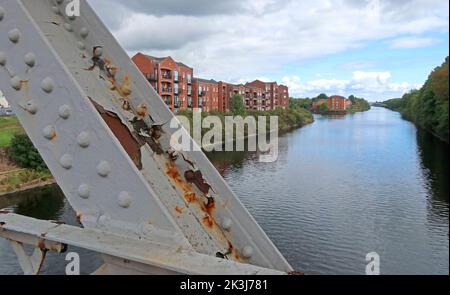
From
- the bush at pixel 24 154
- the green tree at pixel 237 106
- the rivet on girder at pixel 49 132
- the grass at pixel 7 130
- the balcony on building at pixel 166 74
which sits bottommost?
the bush at pixel 24 154

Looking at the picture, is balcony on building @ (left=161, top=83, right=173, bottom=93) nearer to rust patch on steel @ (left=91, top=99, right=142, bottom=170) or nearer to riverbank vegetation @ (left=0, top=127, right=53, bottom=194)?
riverbank vegetation @ (left=0, top=127, right=53, bottom=194)

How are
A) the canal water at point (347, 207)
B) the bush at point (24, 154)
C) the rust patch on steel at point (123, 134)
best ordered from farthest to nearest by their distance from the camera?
the bush at point (24, 154) → the canal water at point (347, 207) → the rust patch on steel at point (123, 134)

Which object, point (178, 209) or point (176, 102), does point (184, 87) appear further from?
point (178, 209)

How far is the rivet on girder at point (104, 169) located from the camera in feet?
5.92

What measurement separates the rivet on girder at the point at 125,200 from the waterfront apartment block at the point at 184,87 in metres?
36.8

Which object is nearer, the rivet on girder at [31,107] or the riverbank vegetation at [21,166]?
the rivet on girder at [31,107]

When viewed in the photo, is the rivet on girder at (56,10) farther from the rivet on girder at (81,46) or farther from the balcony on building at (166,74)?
the balcony on building at (166,74)

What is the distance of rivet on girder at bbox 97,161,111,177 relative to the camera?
1.80 metres

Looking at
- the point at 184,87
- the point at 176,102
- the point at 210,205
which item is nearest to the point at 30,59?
the point at 210,205

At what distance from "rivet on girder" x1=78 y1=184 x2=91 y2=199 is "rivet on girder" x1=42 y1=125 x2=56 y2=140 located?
295 millimetres

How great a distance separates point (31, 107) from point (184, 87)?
5687 centimetres

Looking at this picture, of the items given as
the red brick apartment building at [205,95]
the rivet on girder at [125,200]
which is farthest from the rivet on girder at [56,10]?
the red brick apartment building at [205,95]

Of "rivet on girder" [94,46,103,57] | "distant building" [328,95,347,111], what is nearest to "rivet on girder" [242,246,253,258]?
"rivet on girder" [94,46,103,57]
